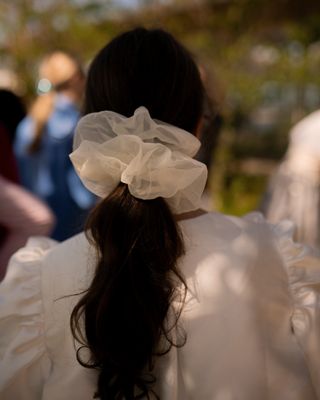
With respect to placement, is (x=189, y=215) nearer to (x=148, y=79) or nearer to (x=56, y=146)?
(x=148, y=79)

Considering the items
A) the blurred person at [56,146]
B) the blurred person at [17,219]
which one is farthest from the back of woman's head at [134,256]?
the blurred person at [56,146]

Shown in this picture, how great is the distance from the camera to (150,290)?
122 centimetres

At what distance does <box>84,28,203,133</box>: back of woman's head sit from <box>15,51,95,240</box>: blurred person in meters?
1.94

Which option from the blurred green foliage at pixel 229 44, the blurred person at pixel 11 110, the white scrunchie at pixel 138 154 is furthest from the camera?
the blurred green foliage at pixel 229 44

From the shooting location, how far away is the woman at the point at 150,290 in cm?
122

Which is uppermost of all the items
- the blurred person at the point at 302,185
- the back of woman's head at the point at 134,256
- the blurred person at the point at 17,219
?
the back of woman's head at the point at 134,256

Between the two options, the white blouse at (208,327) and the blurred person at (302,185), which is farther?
the blurred person at (302,185)

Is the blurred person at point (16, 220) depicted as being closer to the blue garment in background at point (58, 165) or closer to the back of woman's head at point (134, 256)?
the back of woman's head at point (134, 256)

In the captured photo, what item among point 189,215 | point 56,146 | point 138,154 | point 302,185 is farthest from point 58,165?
point 138,154

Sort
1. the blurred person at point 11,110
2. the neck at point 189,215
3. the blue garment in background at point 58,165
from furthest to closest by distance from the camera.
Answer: the blue garment in background at point 58,165 < the blurred person at point 11,110 < the neck at point 189,215

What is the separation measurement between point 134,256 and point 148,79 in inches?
17.1

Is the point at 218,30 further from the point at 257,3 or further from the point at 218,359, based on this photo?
the point at 218,359

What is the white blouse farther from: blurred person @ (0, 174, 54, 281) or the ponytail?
blurred person @ (0, 174, 54, 281)

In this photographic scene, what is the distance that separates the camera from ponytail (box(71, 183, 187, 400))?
1.21 metres
